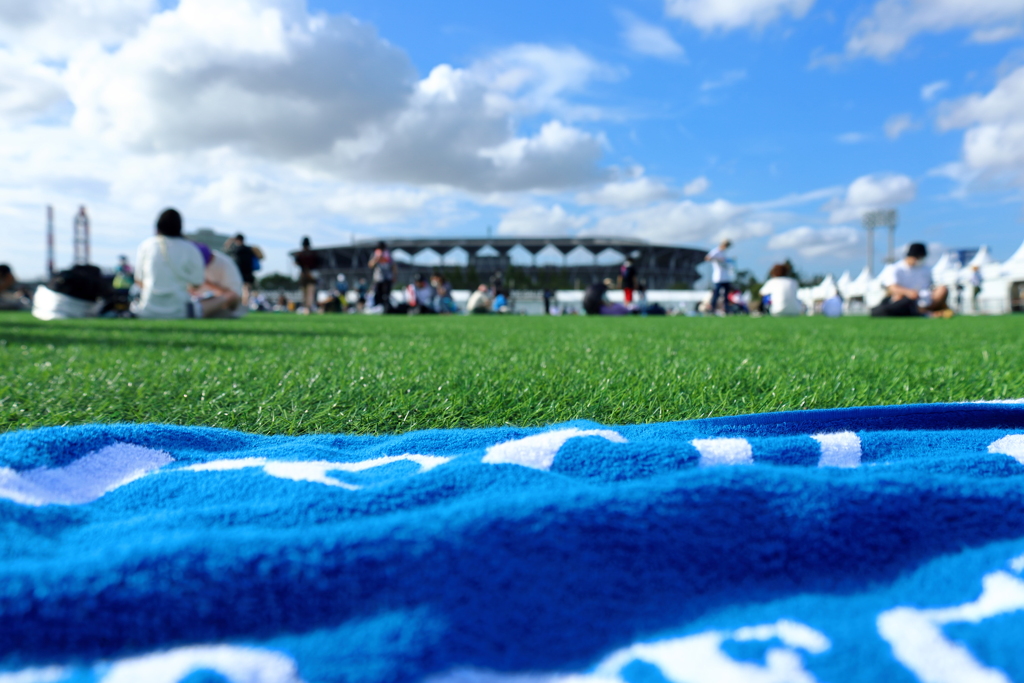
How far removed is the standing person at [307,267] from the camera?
46.1 feet

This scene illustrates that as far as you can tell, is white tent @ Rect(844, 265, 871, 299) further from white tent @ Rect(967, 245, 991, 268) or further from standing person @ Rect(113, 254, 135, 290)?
standing person @ Rect(113, 254, 135, 290)

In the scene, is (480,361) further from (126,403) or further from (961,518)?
(961,518)

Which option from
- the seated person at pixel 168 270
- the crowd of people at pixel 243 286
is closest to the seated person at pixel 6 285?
the crowd of people at pixel 243 286

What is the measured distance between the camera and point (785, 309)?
1362cm

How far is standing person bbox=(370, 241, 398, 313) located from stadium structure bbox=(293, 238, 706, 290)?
58322 millimetres

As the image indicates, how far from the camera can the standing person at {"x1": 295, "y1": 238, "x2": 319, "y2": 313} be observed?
1405 centimetres

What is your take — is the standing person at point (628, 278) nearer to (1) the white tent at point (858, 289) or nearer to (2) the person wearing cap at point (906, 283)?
(2) the person wearing cap at point (906, 283)

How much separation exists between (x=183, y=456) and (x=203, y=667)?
29.4 inches

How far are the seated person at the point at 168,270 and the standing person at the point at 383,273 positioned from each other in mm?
6550

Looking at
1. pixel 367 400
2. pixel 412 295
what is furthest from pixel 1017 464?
pixel 412 295

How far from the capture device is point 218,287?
313 inches

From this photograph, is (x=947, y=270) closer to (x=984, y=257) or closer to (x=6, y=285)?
(x=984, y=257)

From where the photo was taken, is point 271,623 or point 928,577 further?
point 928,577

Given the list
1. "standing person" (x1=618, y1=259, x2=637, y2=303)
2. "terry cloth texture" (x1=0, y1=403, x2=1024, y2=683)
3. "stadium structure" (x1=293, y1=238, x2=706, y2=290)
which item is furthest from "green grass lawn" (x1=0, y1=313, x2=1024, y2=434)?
"stadium structure" (x1=293, y1=238, x2=706, y2=290)
